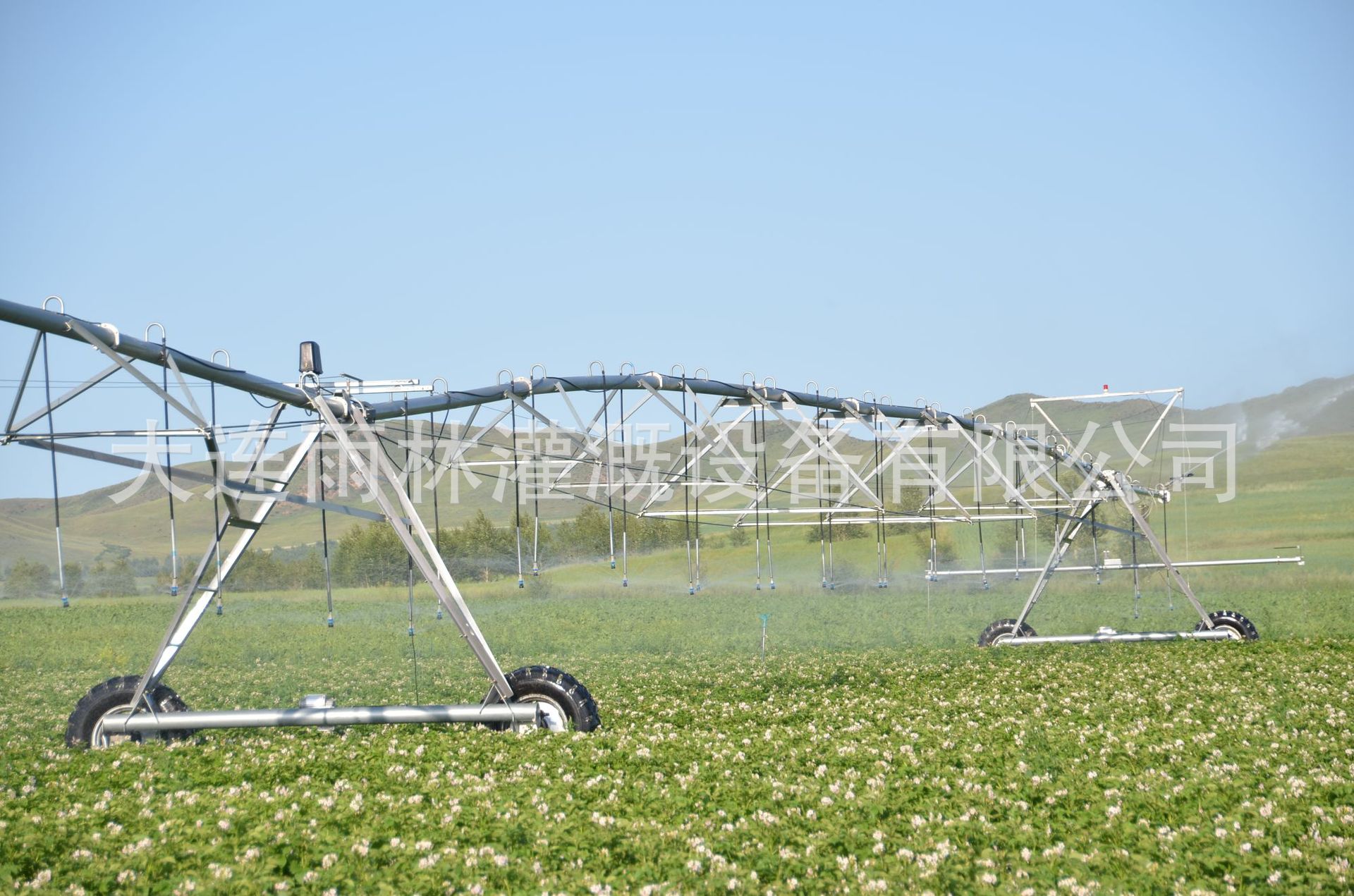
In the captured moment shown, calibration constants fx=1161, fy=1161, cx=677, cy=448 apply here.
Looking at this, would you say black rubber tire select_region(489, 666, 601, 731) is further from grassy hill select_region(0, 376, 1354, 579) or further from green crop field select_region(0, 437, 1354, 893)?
grassy hill select_region(0, 376, 1354, 579)

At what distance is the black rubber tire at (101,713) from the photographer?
527 inches

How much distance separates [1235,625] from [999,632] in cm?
505

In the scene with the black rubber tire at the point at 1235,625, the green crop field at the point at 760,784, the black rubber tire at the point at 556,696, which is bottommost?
the black rubber tire at the point at 1235,625

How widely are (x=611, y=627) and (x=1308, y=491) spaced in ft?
210

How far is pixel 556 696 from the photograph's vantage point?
13578mm

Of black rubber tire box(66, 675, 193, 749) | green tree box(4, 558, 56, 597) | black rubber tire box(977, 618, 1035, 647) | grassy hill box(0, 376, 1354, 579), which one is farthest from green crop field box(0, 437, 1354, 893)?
green tree box(4, 558, 56, 597)

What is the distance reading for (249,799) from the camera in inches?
400

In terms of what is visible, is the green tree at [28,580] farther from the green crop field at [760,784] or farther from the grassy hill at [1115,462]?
the green crop field at [760,784]

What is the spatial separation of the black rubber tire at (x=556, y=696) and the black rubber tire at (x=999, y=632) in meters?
13.9

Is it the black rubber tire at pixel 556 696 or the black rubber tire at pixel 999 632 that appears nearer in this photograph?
the black rubber tire at pixel 556 696

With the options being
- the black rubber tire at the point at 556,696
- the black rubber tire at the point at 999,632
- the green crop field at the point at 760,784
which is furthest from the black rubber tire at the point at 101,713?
the black rubber tire at the point at 999,632

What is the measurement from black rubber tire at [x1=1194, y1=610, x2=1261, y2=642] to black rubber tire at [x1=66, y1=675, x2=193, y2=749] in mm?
21045

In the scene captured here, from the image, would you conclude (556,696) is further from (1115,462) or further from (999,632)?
(1115,462)

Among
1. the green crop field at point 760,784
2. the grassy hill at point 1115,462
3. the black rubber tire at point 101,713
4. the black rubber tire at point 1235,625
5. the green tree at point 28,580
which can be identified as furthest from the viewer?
the grassy hill at point 1115,462
